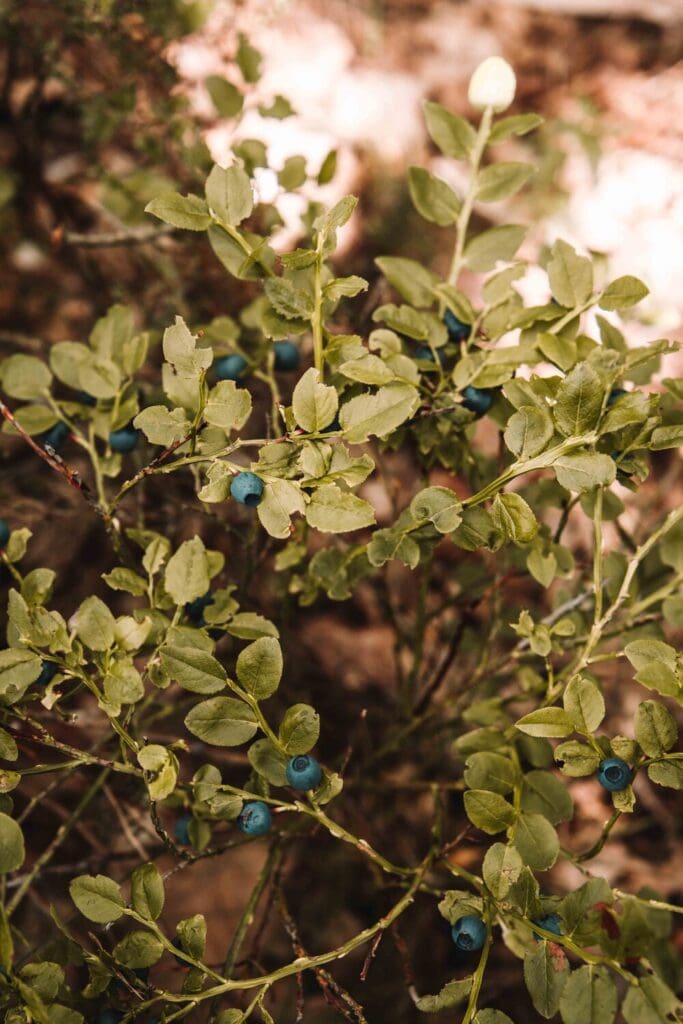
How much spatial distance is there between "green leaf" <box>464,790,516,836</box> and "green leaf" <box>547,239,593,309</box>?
0.48 metres

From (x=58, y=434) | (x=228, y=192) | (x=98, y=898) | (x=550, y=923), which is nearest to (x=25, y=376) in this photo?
(x=58, y=434)

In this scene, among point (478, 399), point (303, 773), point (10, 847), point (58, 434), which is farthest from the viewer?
point (58, 434)

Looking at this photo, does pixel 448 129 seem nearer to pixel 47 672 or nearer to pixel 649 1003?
pixel 47 672

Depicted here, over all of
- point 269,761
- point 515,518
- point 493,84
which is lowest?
point 269,761

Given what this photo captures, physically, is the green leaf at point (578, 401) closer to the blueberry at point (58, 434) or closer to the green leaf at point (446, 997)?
the green leaf at point (446, 997)

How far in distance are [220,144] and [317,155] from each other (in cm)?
23

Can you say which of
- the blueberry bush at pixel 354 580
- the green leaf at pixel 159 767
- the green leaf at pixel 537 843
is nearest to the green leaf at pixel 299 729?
the blueberry bush at pixel 354 580

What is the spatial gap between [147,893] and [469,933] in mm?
272

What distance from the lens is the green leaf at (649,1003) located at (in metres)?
0.60

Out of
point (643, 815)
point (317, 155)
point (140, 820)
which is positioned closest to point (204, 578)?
point (140, 820)

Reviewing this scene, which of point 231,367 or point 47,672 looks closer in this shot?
point 47,672

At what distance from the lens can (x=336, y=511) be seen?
2.04 feet

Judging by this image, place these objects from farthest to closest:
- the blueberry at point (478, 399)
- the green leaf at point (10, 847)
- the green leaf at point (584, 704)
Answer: the blueberry at point (478, 399), the green leaf at point (584, 704), the green leaf at point (10, 847)

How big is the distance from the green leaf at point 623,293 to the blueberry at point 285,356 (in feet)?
1.15
